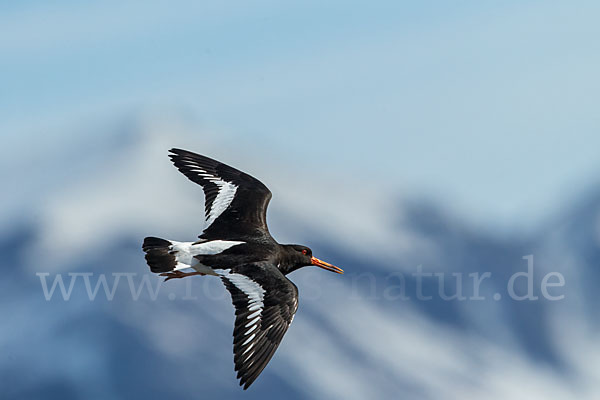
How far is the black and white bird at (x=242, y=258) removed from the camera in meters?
16.5

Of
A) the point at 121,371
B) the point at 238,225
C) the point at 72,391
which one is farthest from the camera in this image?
the point at 121,371

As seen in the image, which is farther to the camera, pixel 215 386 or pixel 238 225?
pixel 215 386

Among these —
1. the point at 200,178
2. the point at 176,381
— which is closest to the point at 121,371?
the point at 176,381

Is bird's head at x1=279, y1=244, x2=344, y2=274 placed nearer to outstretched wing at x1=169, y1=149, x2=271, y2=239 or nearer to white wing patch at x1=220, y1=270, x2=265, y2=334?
outstretched wing at x1=169, y1=149, x2=271, y2=239

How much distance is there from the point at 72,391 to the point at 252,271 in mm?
176975

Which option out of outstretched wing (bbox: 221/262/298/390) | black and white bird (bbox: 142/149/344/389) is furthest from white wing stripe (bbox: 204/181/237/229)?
outstretched wing (bbox: 221/262/298/390)

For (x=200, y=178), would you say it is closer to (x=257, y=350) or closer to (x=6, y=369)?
(x=257, y=350)

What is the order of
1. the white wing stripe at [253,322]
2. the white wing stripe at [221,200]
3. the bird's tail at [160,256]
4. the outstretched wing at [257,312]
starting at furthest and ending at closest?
the white wing stripe at [221,200]
the bird's tail at [160,256]
the white wing stripe at [253,322]
the outstretched wing at [257,312]

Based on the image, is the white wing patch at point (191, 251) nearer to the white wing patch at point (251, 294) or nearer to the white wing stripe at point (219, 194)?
the white wing patch at point (251, 294)

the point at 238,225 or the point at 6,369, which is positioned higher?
the point at 238,225

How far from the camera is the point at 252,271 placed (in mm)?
17656

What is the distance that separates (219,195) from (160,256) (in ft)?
8.06

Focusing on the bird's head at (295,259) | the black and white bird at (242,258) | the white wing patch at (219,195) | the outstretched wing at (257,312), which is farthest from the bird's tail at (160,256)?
the bird's head at (295,259)

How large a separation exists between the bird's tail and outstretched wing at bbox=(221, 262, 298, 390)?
1.03 metres
